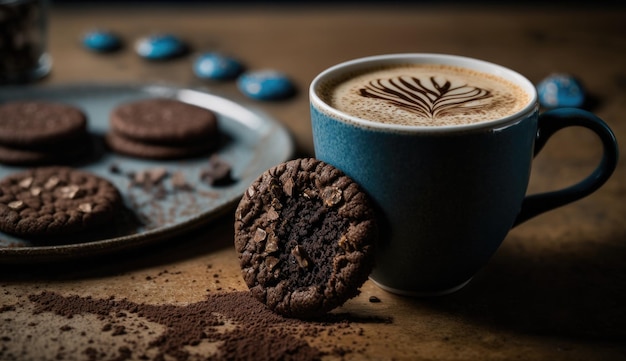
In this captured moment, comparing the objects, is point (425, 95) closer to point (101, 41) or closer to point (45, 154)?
point (45, 154)

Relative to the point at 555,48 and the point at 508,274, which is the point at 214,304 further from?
the point at 555,48

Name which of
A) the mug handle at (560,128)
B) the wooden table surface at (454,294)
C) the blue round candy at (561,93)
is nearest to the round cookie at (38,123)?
the wooden table surface at (454,294)

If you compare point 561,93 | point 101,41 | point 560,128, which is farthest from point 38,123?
point 561,93

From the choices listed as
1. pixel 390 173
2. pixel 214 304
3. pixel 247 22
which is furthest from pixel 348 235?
pixel 247 22

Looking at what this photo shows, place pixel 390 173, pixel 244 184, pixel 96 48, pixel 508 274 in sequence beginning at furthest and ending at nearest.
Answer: pixel 96 48 → pixel 244 184 → pixel 508 274 → pixel 390 173

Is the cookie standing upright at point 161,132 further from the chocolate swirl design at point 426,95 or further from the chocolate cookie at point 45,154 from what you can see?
the chocolate swirl design at point 426,95

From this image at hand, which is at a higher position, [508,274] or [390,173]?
[390,173]

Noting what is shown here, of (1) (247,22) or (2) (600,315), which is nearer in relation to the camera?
(2) (600,315)
